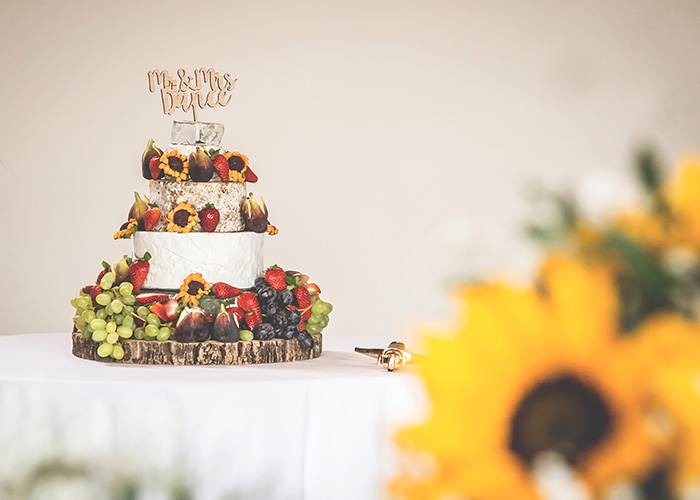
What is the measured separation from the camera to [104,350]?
2301 mm

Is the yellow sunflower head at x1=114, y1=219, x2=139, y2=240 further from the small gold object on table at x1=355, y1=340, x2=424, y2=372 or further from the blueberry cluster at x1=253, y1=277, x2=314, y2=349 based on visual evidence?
the small gold object on table at x1=355, y1=340, x2=424, y2=372

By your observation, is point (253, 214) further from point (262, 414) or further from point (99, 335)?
point (262, 414)

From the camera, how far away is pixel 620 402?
316mm

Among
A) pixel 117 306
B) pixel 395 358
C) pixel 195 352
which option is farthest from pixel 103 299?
pixel 395 358

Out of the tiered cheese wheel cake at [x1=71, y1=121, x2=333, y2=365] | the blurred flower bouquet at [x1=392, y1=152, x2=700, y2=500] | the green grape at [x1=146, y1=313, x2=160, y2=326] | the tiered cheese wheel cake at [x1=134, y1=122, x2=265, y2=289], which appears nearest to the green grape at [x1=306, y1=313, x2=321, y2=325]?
the tiered cheese wheel cake at [x1=71, y1=121, x2=333, y2=365]

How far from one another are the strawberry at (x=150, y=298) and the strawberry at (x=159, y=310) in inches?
1.2

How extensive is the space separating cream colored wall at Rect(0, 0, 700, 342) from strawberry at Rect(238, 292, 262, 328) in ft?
7.92

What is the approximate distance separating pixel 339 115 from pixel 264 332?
8.54 feet

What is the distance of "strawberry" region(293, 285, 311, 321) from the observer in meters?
2.56

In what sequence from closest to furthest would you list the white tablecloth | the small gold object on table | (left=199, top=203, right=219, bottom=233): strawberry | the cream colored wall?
1. the white tablecloth
2. the small gold object on table
3. (left=199, top=203, right=219, bottom=233): strawberry
4. the cream colored wall

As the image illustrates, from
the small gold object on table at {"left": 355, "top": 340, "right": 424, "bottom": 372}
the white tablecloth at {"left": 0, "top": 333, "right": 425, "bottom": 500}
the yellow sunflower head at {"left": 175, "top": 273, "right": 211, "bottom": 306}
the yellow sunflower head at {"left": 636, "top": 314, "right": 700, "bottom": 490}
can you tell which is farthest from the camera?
the yellow sunflower head at {"left": 175, "top": 273, "right": 211, "bottom": 306}

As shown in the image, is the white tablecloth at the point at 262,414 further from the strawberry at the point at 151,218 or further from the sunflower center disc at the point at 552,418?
the sunflower center disc at the point at 552,418

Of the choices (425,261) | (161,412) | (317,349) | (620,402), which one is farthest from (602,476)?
(425,261)

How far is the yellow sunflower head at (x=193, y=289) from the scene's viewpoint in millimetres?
2447
